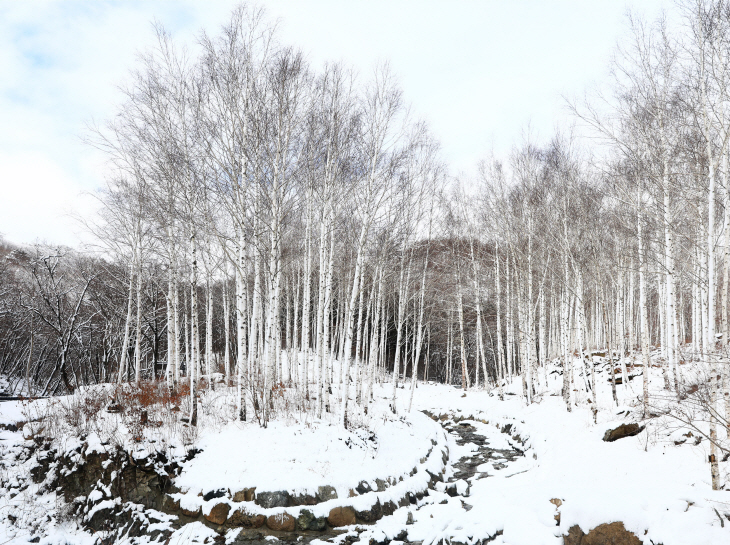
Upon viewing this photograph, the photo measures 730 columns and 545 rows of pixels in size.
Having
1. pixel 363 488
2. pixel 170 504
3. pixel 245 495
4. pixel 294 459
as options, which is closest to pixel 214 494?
pixel 245 495

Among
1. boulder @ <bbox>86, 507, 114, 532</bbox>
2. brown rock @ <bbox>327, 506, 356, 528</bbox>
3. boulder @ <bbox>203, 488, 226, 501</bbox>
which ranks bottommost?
Result: boulder @ <bbox>86, 507, 114, 532</bbox>

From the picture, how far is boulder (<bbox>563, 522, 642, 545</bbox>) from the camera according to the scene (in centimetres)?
441

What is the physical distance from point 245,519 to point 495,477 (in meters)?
5.75

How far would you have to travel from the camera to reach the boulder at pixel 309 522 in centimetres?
646

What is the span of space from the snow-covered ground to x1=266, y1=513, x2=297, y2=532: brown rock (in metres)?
0.48

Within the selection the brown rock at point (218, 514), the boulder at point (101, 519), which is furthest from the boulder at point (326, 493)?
the boulder at point (101, 519)

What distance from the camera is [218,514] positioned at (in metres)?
6.47

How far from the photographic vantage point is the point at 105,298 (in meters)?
20.9

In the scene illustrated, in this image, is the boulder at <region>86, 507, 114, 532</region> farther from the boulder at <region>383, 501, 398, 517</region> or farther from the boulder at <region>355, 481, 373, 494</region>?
the boulder at <region>383, 501, 398, 517</region>

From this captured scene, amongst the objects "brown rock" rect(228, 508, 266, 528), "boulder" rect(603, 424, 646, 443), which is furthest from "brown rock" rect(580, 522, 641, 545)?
"brown rock" rect(228, 508, 266, 528)

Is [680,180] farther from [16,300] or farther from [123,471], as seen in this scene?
[16,300]

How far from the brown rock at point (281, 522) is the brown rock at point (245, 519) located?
13 centimetres

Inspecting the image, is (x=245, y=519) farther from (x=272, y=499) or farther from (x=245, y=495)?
(x=272, y=499)

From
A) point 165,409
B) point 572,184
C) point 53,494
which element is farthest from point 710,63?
point 53,494
